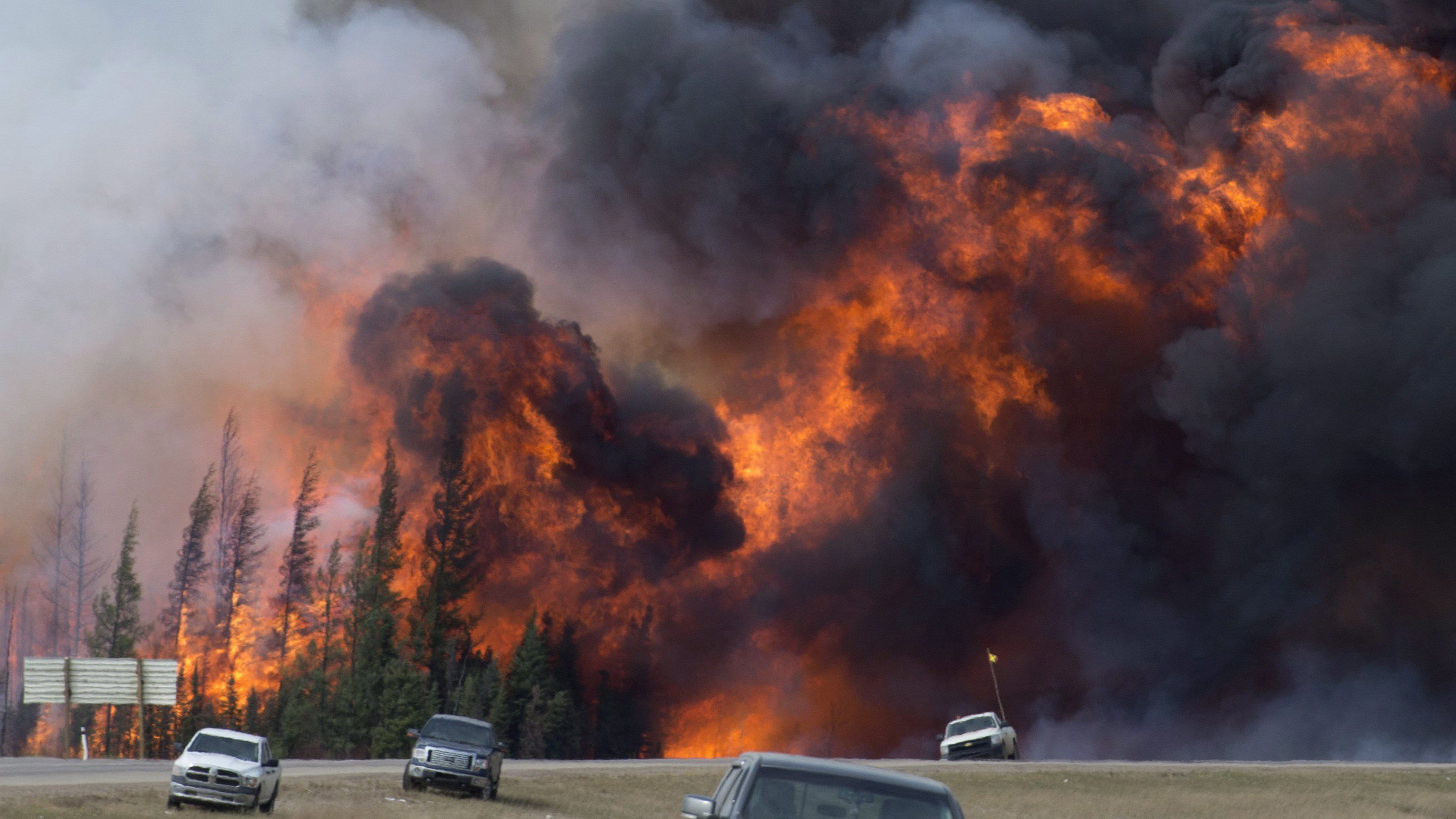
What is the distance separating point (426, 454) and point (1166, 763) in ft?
228

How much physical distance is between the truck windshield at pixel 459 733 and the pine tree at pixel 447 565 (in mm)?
68960

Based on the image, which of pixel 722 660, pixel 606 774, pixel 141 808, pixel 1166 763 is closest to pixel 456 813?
pixel 141 808

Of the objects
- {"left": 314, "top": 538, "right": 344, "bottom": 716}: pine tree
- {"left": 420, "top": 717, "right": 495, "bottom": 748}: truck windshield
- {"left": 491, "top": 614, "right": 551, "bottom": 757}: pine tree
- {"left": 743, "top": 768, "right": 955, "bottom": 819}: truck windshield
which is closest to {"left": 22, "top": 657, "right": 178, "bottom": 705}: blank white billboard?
{"left": 420, "top": 717, "right": 495, "bottom": 748}: truck windshield

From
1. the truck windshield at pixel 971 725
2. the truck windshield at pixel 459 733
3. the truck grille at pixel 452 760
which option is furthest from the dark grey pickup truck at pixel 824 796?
the truck windshield at pixel 971 725

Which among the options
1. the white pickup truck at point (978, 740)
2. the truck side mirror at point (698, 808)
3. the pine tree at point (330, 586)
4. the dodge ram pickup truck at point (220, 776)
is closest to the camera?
the truck side mirror at point (698, 808)

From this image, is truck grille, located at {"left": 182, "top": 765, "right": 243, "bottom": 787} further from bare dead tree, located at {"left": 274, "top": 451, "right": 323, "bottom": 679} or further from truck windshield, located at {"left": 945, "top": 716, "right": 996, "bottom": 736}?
bare dead tree, located at {"left": 274, "top": 451, "right": 323, "bottom": 679}

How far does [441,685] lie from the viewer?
109 metres

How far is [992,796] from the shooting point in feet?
150

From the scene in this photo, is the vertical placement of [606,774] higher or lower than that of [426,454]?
lower

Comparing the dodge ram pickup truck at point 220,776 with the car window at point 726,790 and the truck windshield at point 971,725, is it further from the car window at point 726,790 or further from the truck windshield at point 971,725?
the truck windshield at point 971,725

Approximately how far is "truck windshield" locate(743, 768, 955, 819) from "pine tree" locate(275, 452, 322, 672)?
118290 mm

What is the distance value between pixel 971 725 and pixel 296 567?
8842cm

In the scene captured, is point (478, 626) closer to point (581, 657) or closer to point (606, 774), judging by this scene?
point (581, 657)

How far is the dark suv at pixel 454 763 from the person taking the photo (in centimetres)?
3891
